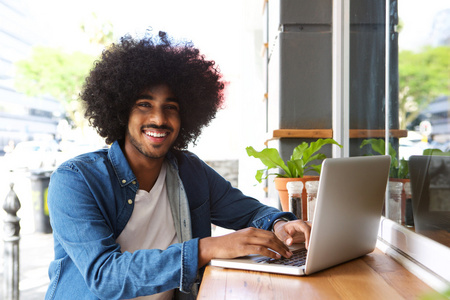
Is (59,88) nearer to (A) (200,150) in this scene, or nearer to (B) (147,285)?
(A) (200,150)

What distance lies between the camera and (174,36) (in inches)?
76.1

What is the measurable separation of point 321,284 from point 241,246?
227 millimetres

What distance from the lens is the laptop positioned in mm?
988

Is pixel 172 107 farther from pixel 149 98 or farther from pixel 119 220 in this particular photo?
pixel 119 220

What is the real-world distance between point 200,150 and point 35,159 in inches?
159

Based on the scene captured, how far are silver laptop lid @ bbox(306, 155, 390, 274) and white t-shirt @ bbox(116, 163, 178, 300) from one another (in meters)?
0.66

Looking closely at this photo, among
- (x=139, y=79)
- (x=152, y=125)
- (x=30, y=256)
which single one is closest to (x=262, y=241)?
(x=152, y=125)

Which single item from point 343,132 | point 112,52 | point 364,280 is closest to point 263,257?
point 364,280

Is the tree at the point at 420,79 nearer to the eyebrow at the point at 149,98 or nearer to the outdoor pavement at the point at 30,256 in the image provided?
the eyebrow at the point at 149,98

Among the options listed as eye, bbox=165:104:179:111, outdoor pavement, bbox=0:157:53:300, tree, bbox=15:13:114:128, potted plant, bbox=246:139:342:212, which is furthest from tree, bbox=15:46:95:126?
eye, bbox=165:104:179:111

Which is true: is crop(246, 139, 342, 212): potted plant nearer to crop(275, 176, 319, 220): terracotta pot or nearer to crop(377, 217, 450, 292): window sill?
crop(275, 176, 319, 220): terracotta pot

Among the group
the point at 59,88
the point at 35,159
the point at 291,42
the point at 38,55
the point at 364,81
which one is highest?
the point at 38,55

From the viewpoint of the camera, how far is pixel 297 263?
3.65 feet

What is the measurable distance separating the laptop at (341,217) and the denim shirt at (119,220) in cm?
15
